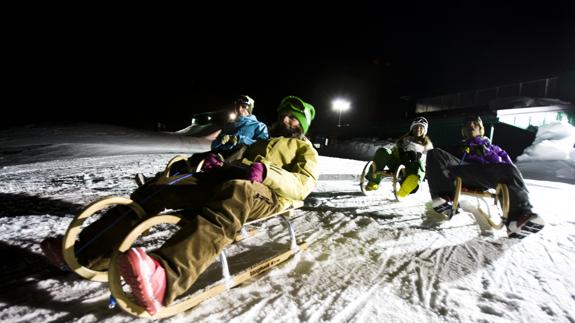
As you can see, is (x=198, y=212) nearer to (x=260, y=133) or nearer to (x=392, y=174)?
(x=260, y=133)

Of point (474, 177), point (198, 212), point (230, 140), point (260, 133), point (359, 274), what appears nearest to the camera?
point (198, 212)

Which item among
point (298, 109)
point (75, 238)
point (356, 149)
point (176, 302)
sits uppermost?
point (298, 109)

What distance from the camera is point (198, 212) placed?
2027 millimetres

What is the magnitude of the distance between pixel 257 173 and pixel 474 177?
294cm

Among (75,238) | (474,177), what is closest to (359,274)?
(75,238)

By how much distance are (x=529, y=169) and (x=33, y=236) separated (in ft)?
49.6

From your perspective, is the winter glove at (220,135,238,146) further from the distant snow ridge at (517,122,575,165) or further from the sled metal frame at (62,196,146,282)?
the distant snow ridge at (517,122,575,165)

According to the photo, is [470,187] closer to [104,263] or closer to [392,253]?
[392,253]

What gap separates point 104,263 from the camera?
1.91 meters

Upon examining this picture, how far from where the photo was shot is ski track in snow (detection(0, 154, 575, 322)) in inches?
73.1

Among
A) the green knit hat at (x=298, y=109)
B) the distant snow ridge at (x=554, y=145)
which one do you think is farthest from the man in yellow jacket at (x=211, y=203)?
the distant snow ridge at (x=554, y=145)

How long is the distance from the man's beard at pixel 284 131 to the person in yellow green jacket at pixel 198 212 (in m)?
0.02

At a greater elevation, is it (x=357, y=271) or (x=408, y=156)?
(x=408, y=156)

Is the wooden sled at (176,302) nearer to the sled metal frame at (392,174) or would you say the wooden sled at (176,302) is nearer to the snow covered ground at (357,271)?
the snow covered ground at (357,271)
